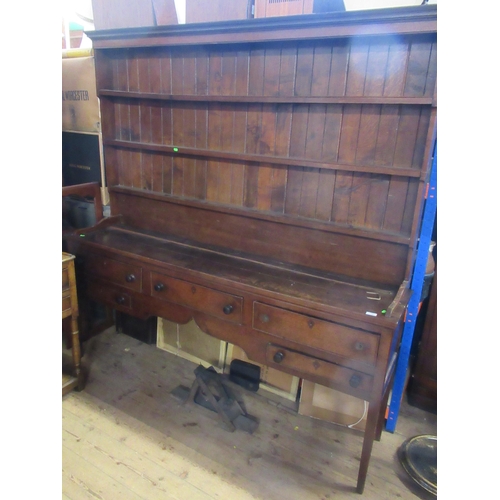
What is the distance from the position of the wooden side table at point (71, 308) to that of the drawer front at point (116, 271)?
0.12m

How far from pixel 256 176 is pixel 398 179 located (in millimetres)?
629

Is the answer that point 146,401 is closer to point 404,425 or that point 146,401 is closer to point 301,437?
point 301,437

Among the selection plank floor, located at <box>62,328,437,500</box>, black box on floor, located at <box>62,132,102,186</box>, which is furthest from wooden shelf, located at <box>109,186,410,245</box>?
plank floor, located at <box>62,328,437,500</box>

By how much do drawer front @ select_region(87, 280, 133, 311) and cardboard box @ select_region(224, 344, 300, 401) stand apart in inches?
25.0

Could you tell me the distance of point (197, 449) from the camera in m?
1.76

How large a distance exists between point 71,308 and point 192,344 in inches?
29.1

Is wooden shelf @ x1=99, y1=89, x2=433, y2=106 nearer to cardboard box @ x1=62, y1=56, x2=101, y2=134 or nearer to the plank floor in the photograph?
cardboard box @ x1=62, y1=56, x2=101, y2=134

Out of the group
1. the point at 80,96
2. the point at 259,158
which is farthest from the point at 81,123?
the point at 259,158

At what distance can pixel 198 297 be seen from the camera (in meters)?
Result: 1.70

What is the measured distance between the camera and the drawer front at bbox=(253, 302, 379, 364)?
139 centimetres

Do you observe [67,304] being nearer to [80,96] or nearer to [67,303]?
[67,303]

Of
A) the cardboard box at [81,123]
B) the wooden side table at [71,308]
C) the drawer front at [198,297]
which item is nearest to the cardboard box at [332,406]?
the drawer front at [198,297]

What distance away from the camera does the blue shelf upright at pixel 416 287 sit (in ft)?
5.02
